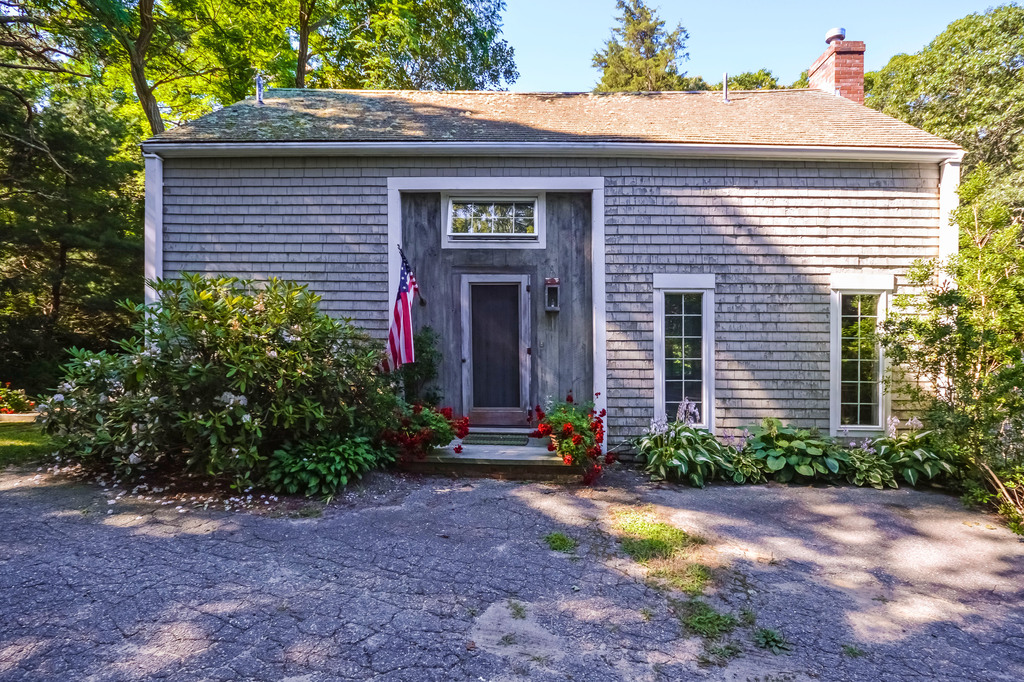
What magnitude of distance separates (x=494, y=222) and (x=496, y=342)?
1558 millimetres

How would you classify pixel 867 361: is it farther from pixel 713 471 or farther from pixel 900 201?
pixel 713 471

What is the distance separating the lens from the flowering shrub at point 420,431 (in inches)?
224

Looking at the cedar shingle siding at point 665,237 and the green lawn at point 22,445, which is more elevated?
the cedar shingle siding at point 665,237

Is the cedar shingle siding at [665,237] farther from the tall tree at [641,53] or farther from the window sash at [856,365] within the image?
the tall tree at [641,53]

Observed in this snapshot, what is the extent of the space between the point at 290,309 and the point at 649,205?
4.37 meters

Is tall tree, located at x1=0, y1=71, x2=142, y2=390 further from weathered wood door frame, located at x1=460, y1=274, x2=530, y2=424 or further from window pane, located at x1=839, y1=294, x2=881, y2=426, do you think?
window pane, located at x1=839, y1=294, x2=881, y2=426

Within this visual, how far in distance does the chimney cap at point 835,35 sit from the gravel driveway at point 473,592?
724 centimetres

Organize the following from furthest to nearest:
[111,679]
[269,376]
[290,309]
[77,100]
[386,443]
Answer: [77,100], [386,443], [290,309], [269,376], [111,679]

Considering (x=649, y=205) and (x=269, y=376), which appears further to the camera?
(x=649, y=205)

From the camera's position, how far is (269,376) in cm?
487

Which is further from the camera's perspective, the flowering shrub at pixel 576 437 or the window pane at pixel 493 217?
the window pane at pixel 493 217

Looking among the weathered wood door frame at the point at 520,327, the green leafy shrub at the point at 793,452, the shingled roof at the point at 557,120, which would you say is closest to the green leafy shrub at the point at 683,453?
the green leafy shrub at the point at 793,452

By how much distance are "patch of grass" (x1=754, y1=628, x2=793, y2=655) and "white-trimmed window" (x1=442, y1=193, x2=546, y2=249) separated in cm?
492

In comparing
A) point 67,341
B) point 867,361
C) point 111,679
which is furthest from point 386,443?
point 67,341
